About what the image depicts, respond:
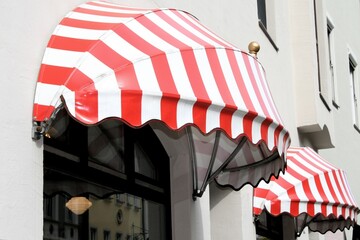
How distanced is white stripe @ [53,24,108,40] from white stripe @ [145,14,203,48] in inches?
21.9

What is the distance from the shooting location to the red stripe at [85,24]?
5686mm

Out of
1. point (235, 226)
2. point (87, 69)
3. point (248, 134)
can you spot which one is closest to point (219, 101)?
point (248, 134)

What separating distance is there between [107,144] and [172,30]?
1.33m

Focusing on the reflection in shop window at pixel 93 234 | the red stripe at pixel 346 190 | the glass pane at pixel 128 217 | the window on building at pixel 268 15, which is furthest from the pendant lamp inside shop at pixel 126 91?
the window on building at pixel 268 15

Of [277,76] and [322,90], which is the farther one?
[322,90]

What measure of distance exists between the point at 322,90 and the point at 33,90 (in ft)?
38.1

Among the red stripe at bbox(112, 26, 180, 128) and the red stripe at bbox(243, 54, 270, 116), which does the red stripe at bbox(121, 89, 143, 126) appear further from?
the red stripe at bbox(243, 54, 270, 116)

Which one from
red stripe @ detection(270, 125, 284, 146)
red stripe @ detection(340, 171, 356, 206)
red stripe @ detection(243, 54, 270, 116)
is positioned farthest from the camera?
red stripe @ detection(340, 171, 356, 206)

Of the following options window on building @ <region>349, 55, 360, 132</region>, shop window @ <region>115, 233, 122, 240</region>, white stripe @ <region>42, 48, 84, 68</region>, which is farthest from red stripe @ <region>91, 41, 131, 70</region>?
window on building @ <region>349, 55, 360, 132</region>

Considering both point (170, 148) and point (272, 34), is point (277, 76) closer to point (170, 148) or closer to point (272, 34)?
point (272, 34)

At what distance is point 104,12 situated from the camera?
6043 mm

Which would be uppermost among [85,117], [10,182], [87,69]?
[87,69]

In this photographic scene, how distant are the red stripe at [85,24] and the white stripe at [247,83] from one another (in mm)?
1076

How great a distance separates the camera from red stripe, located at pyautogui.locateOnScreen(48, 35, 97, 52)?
5.49 m
